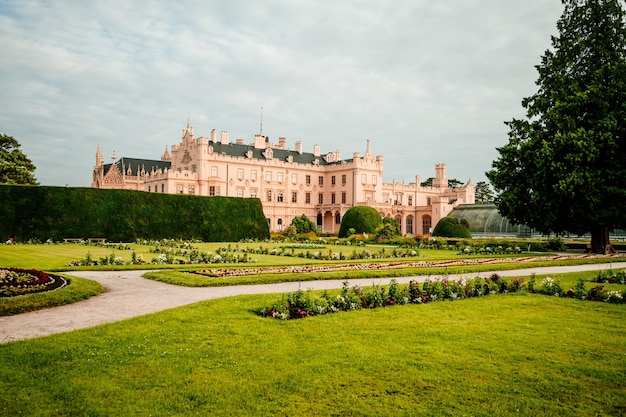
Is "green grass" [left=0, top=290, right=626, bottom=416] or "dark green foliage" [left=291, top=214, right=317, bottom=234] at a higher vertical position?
"dark green foliage" [left=291, top=214, right=317, bottom=234]

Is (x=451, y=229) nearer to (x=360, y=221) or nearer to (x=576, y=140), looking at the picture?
(x=360, y=221)

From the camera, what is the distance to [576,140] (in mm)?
24594

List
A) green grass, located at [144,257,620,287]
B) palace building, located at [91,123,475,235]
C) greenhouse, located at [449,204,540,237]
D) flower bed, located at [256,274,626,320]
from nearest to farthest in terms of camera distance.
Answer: flower bed, located at [256,274,626,320] < green grass, located at [144,257,620,287] < greenhouse, located at [449,204,540,237] < palace building, located at [91,123,475,235]

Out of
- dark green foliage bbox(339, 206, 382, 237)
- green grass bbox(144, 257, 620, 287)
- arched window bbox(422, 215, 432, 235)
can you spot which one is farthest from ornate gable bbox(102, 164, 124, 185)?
green grass bbox(144, 257, 620, 287)

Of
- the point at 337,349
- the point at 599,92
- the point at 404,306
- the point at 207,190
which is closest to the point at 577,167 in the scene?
the point at 599,92

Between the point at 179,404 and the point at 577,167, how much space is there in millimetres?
24477

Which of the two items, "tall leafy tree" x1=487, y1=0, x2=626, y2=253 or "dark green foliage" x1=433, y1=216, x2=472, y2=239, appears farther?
"dark green foliage" x1=433, y1=216, x2=472, y2=239

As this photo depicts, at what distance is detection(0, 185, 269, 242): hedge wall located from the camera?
28.8m

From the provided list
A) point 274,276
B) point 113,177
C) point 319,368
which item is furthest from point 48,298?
point 113,177

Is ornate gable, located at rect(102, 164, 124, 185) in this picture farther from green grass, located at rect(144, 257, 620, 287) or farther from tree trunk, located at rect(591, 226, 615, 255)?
tree trunk, located at rect(591, 226, 615, 255)

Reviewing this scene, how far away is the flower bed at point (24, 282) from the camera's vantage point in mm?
9539

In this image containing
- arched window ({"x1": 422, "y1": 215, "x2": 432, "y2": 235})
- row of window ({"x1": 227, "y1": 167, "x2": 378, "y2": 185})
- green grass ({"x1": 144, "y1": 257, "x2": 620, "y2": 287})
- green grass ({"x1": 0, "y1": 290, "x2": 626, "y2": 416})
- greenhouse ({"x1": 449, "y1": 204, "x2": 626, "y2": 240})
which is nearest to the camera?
green grass ({"x1": 0, "y1": 290, "x2": 626, "y2": 416})

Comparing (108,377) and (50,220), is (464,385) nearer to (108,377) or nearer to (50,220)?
(108,377)

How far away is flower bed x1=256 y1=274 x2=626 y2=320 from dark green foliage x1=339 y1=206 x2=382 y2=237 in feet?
107
